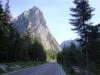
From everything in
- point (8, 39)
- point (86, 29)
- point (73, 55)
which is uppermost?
point (8, 39)

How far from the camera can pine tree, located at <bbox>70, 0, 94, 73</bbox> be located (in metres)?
43.9

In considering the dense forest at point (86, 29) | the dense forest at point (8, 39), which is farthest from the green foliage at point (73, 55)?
the dense forest at point (8, 39)

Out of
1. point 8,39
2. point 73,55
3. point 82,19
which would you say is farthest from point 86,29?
point 8,39

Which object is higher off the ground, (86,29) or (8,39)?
(8,39)

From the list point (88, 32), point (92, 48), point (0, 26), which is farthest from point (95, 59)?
point (0, 26)

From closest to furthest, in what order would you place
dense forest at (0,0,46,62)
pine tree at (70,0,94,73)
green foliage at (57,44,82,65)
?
pine tree at (70,0,94,73) < green foliage at (57,44,82,65) < dense forest at (0,0,46,62)

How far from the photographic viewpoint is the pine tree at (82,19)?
43875mm

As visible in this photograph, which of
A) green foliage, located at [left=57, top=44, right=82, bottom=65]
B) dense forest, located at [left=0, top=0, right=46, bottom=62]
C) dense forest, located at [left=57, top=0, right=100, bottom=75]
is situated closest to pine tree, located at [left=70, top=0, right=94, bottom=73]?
dense forest, located at [left=57, top=0, right=100, bottom=75]

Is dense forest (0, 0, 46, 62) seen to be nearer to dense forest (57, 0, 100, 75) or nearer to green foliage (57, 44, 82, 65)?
green foliage (57, 44, 82, 65)

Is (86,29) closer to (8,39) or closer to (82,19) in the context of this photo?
(82,19)

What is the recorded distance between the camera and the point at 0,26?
7862cm

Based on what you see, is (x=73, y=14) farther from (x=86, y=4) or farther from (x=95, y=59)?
(x=95, y=59)

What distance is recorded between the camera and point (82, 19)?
1735 inches

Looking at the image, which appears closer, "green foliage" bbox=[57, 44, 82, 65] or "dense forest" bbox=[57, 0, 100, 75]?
"dense forest" bbox=[57, 0, 100, 75]
